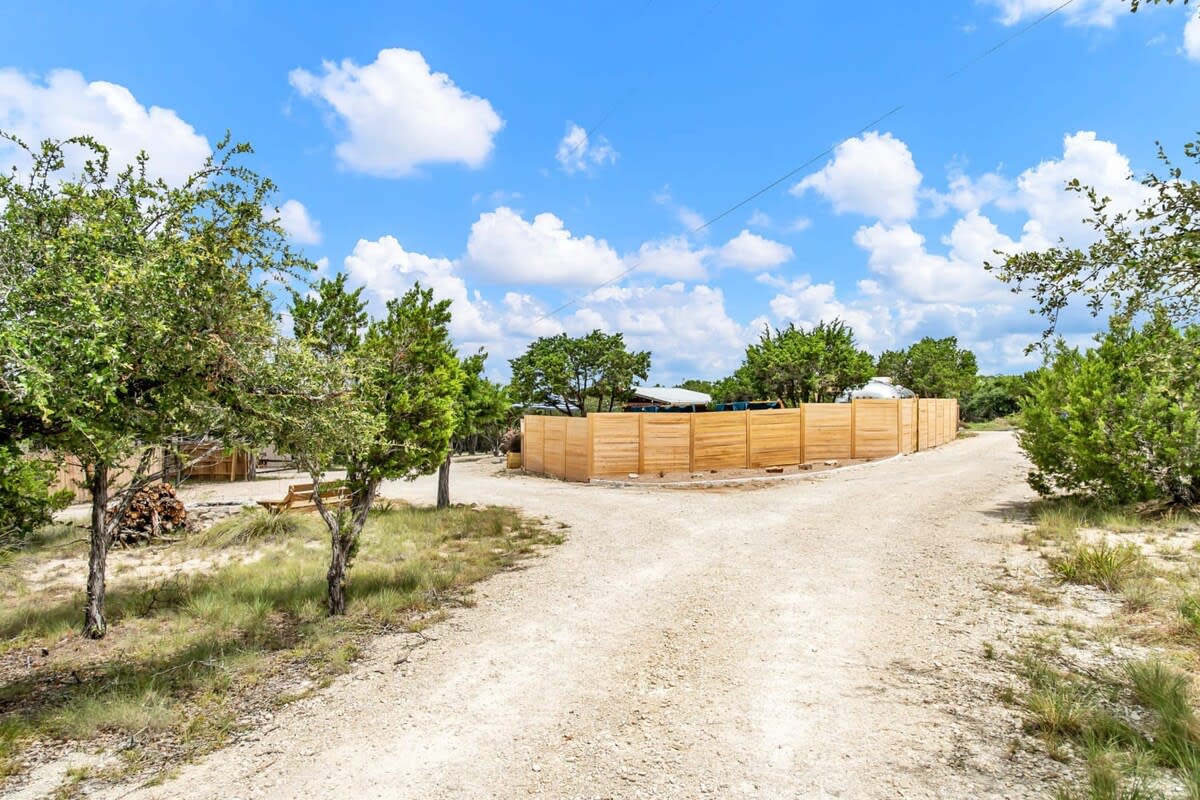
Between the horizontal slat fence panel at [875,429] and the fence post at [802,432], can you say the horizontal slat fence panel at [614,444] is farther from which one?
the horizontal slat fence panel at [875,429]

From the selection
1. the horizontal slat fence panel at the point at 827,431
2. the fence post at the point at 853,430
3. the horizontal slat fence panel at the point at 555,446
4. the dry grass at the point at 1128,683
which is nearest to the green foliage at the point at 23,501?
the dry grass at the point at 1128,683

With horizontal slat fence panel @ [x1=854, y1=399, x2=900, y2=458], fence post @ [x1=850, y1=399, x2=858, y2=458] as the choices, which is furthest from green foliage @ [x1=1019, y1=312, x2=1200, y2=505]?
horizontal slat fence panel @ [x1=854, y1=399, x2=900, y2=458]

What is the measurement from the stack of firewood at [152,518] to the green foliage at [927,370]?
137ft

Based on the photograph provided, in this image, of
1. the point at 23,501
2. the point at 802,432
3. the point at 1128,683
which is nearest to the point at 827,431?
the point at 802,432

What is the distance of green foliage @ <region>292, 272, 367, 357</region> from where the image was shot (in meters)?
6.81

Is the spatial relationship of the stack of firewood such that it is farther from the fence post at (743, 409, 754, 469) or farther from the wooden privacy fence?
the fence post at (743, 409, 754, 469)

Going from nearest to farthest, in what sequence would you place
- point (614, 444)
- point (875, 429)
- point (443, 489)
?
1. point (443, 489)
2. point (614, 444)
3. point (875, 429)

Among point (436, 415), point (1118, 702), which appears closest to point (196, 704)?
point (436, 415)

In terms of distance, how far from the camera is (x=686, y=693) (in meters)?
4.61

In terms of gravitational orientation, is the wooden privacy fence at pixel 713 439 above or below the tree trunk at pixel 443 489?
above

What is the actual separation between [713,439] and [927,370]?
96.0ft

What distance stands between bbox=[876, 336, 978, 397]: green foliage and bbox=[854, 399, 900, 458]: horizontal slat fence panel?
69.5 ft

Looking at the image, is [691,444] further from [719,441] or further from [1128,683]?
[1128,683]

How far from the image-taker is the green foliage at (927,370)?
39594 millimetres
